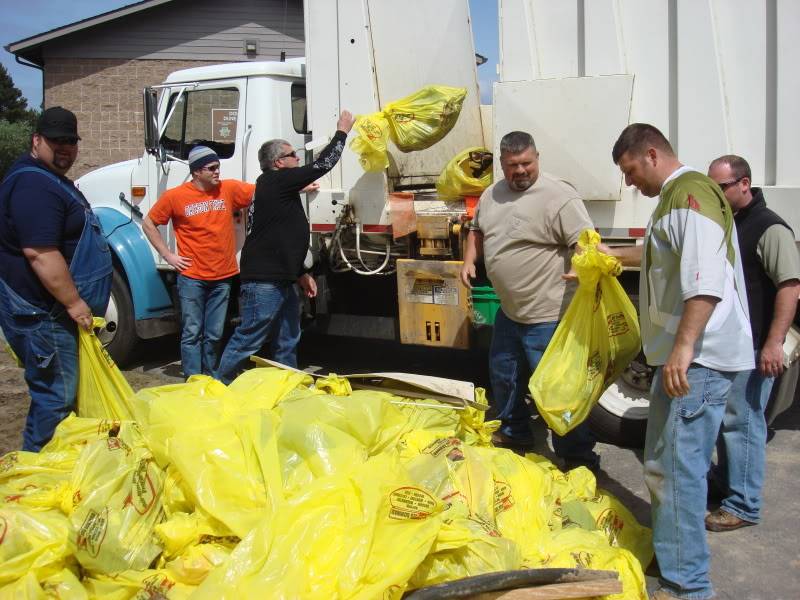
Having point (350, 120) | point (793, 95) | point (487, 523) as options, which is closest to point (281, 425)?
point (487, 523)

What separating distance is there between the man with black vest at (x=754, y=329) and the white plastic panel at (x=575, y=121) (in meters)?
0.61

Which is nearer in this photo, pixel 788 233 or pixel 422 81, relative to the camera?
pixel 788 233

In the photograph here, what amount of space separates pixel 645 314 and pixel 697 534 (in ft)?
2.76

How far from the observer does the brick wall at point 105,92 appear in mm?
15359

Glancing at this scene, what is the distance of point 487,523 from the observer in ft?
8.76

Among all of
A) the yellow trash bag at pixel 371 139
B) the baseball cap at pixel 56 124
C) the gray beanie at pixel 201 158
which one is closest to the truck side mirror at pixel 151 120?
the gray beanie at pixel 201 158

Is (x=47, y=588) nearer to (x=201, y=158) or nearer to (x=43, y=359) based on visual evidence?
(x=43, y=359)

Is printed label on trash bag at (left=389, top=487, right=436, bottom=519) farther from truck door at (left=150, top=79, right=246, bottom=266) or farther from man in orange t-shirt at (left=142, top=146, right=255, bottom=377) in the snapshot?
truck door at (left=150, top=79, right=246, bottom=266)

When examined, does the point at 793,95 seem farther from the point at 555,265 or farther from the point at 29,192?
the point at 29,192

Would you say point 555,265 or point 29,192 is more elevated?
point 29,192

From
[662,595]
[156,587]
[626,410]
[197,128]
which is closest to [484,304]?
[626,410]

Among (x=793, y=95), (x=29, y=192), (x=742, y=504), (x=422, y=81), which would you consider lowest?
(x=742, y=504)

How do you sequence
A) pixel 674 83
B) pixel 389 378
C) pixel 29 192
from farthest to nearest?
pixel 674 83, pixel 389 378, pixel 29 192

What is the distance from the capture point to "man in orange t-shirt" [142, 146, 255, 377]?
4910 millimetres
